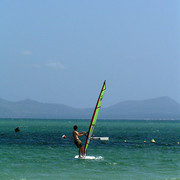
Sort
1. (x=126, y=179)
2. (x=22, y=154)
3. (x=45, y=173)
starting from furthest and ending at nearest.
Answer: (x=22, y=154)
(x=45, y=173)
(x=126, y=179)

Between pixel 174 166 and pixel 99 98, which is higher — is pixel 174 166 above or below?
below

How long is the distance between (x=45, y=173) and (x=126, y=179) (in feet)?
14.5

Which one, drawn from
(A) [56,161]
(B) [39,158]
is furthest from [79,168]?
(B) [39,158]

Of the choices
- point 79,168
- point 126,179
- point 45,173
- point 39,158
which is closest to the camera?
point 126,179

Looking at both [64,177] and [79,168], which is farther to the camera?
[79,168]

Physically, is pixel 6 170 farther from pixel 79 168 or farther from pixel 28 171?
pixel 79 168

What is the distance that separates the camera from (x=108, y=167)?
1055 inches

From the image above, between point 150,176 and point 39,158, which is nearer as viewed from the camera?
point 150,176

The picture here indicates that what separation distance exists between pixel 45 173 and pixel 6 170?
2.56 m

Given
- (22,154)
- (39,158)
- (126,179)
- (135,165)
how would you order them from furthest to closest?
1. (22,154)
2. (39,158)
3. (135,165)
4. (126,179)

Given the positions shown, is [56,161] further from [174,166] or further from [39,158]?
[174,166]

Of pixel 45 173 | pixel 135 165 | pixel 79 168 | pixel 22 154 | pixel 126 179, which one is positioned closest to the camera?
pixel 126 179

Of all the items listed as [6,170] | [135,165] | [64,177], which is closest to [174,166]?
[135,165]

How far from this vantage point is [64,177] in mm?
22953
